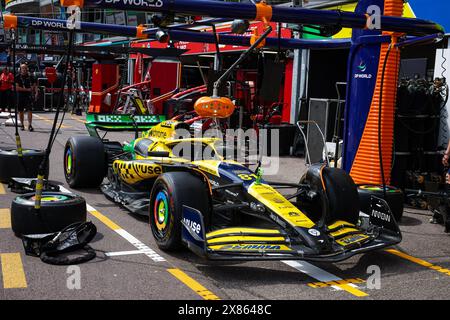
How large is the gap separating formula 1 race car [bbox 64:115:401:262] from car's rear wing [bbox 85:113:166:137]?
1444 mm

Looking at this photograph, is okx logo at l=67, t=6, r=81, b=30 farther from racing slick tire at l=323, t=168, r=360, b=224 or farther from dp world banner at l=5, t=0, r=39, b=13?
dp world banner at l=5, t=0, r=39, b=13

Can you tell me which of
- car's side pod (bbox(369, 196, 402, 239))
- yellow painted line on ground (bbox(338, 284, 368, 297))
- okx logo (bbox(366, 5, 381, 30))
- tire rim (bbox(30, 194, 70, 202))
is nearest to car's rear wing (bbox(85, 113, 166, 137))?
tire rim (bbox(30, 194, 70, 202))

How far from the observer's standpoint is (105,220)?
6.41 m

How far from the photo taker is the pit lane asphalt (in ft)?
13.8

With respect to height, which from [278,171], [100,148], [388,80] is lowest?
[278,171]

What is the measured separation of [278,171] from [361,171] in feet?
10.4

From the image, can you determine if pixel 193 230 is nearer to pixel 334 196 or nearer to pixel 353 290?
pixel 353 290

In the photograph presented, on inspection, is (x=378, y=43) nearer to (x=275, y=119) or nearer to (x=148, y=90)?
(x=275, y=119)

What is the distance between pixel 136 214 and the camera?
6.70m

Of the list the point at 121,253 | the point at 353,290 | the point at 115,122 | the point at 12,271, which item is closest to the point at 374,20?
the point at 353,290

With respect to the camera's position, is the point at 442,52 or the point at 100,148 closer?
the point at 100,148

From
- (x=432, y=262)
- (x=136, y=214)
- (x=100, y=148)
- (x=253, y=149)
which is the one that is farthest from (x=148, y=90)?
(x=432, y=262)

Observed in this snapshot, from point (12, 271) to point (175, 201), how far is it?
1444mm
